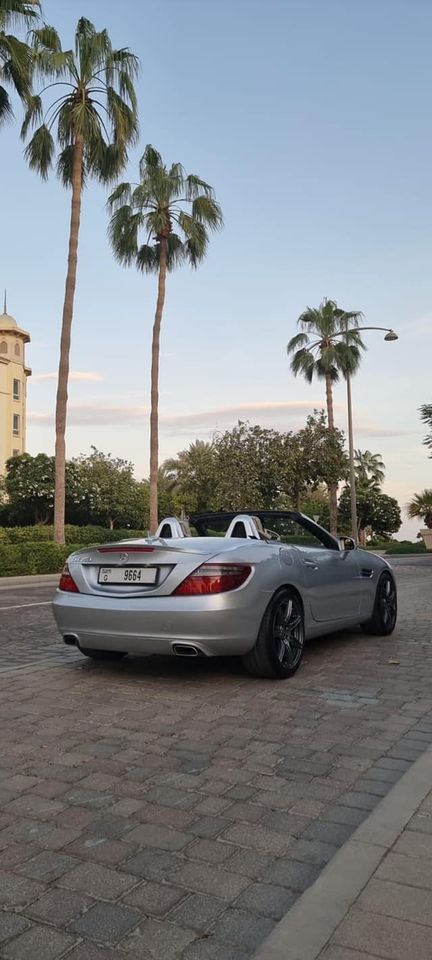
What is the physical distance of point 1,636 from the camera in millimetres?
8789

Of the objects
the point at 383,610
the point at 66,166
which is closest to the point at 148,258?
the point at 66,166

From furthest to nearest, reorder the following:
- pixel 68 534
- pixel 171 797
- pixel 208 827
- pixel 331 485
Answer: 1. pixel 331 485
2. pixel 68 534
3. pixel 171 797
4. pixel 208 827

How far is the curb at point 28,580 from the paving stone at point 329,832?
54.4 feet

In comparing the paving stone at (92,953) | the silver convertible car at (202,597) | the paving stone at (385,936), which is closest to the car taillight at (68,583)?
the silver convertible car at (202,597)

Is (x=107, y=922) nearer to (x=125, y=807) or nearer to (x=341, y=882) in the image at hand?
(x=341, y=882)

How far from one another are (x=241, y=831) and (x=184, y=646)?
2.34 metres

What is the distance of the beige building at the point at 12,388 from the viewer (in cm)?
6788

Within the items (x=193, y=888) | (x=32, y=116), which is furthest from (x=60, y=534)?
(x=193, y=888)

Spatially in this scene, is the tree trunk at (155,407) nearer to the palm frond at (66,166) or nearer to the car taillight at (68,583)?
the palm frond at (66,166)

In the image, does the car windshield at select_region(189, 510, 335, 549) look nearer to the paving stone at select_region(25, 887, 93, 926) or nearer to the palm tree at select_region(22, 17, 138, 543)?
the paving stone at select_region(25, 887, 93, 926)

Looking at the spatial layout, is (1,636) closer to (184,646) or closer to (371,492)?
(184,646)

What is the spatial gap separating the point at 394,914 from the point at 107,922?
0.89 m

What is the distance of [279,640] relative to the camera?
5.80 meters

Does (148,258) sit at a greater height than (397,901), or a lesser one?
greater
